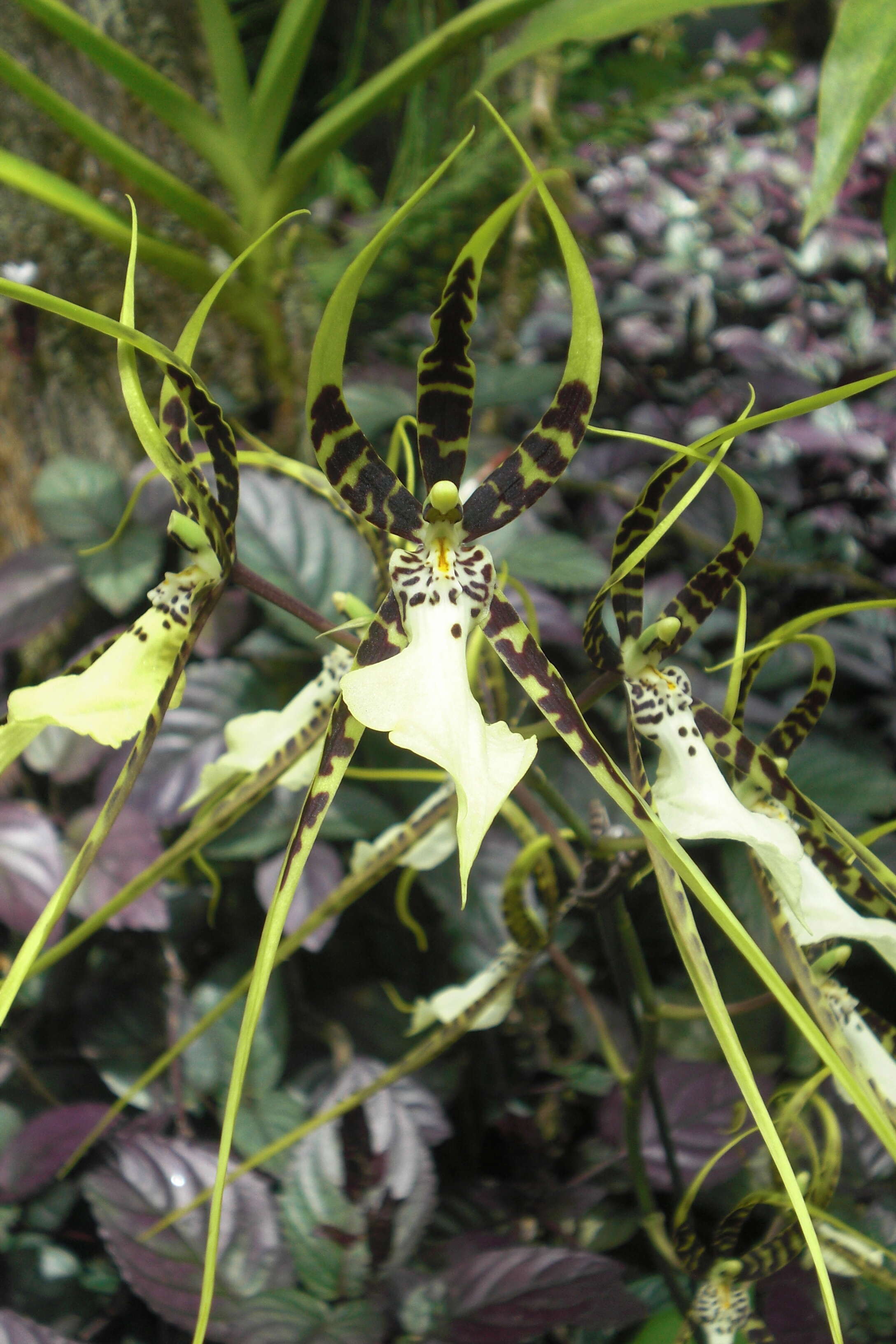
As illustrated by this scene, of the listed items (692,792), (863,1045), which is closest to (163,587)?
(692,792)

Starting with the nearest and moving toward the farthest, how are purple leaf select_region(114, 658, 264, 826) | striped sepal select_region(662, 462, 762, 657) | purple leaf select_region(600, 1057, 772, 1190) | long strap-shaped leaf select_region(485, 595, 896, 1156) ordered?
1. long strap-shaped leaf select_region(485, 595, 896, 1156)
2. striped sepal select_region(662, 462, 762, 657)
3. purple leaf select_region(600, 1057, 772, 1190)
4. purple leaf select_region(114, 658, 264, 826)

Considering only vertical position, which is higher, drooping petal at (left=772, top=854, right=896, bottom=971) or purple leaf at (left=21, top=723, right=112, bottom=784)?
purple leaf at (left=21, top=723, right=112, bottom=784)

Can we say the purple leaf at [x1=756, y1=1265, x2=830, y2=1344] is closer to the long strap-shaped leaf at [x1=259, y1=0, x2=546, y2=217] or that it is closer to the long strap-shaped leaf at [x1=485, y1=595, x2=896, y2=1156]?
the long strap-shaped leaf at [x1=485, y1=595, x2=896, y2=1156]

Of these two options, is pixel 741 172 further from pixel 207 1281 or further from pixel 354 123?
pixel 207 1281

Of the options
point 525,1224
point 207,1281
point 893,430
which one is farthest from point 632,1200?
point 893,430

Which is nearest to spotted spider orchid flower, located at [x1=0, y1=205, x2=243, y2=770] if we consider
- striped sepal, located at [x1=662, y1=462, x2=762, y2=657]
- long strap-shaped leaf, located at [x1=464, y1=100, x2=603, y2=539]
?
long strap-shaped leaf, located at [x1=464, y1=100, x2=603, y2=539]

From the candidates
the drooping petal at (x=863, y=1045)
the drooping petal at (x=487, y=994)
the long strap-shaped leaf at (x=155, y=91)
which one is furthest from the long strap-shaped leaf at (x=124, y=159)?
the drooping petal at (x=863, y=1045)
